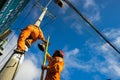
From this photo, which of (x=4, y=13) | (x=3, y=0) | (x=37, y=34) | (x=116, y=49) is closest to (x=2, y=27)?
Answer: (x=4, y=13)

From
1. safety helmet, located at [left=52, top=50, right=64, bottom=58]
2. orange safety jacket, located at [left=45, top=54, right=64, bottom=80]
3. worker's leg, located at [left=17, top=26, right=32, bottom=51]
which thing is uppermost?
worker's leg, located at [left=17, top=26, right=32, bottom=51]

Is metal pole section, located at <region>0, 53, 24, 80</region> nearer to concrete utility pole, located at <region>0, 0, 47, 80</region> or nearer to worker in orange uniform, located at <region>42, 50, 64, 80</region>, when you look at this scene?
concrete utility pole, located at <region>0, 0, 47, 80</region>

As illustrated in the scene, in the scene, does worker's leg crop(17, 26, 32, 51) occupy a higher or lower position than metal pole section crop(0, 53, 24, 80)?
higher

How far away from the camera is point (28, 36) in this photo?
502 inches

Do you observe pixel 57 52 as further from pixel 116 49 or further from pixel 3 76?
pixel 116 49

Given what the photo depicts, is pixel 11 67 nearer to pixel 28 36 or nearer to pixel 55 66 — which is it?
pixel 55 66

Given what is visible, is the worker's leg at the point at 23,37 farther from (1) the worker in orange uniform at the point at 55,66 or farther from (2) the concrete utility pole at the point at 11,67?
(1) the worker in orange uniform at the point at 55,66

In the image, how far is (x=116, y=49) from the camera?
1519cm

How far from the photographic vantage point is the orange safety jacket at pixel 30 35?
12.1 metres

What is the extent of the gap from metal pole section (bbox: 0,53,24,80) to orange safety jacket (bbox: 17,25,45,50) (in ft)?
4.21

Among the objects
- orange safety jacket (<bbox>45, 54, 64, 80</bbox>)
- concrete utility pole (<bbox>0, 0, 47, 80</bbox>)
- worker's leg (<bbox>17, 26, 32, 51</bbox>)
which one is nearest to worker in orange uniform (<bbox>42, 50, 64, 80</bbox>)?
orange safety jacket (<bbox>45, 54, 64, 80</bbox>)

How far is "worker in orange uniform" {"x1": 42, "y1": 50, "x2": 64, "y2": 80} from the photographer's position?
A: 10180 millimetres

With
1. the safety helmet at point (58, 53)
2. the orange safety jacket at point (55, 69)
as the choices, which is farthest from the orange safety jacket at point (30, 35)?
the orange safety jacket at point (55, 69)

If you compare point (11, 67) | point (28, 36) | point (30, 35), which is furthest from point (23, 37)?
point (11, 67)
